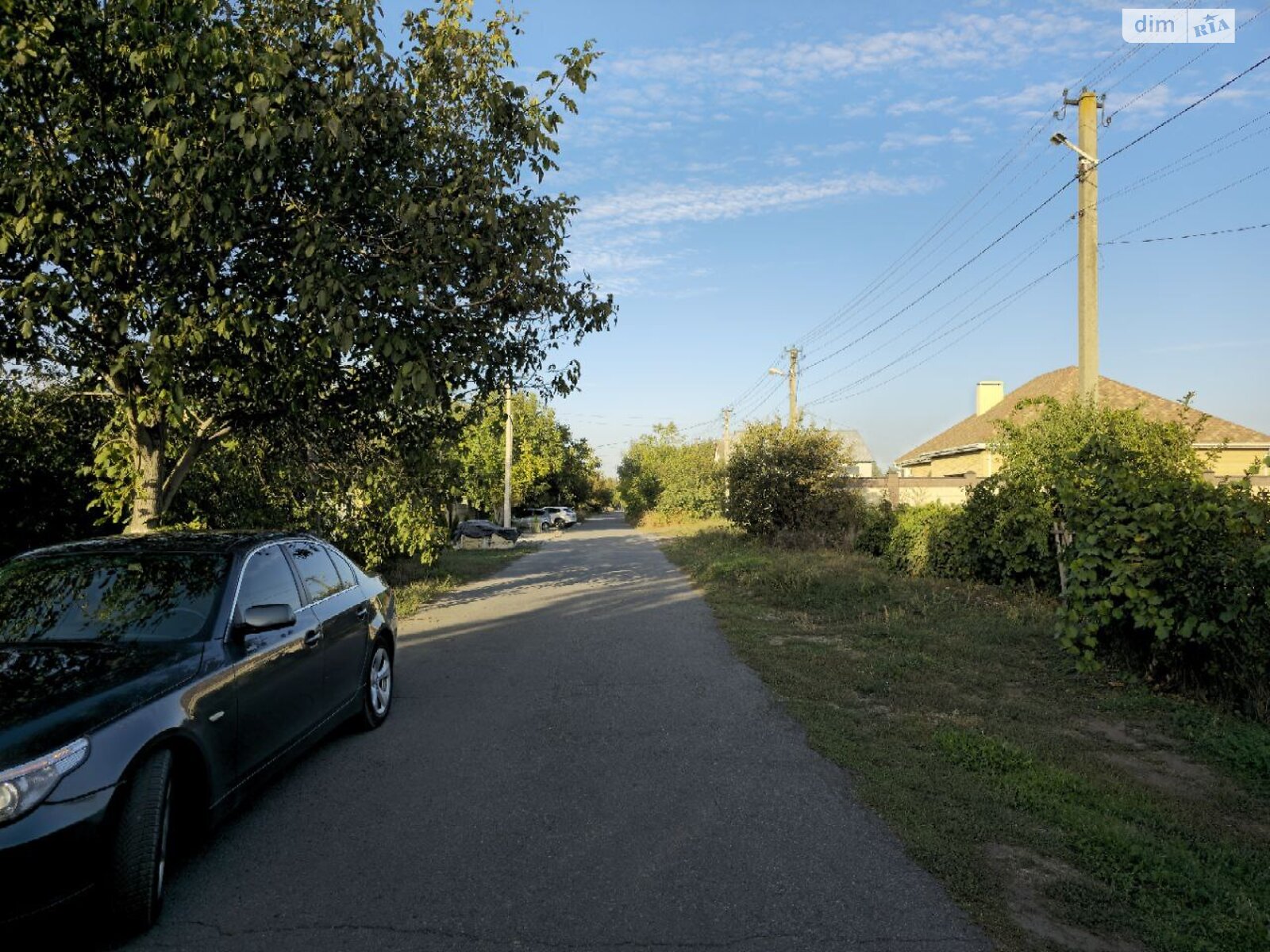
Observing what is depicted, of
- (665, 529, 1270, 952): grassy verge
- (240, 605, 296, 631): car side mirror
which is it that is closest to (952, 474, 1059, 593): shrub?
(665, 529, 1270, 952): grassy verge

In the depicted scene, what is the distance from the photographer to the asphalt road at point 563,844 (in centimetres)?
339

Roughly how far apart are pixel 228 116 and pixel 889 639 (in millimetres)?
8458

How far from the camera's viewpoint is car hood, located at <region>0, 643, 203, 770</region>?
3131 millimetres

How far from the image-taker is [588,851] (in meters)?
4.14

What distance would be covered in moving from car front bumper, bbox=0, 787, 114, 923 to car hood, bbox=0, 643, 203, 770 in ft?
0.73

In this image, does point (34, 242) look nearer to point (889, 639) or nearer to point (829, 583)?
point (889, 639)

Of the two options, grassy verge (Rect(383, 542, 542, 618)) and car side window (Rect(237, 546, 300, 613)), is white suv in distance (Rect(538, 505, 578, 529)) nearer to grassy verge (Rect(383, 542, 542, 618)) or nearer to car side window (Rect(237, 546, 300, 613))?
grassy verge (Rect(383, 542, 542, 618))

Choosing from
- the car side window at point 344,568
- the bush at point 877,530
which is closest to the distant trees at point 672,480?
the bush at point 877,530

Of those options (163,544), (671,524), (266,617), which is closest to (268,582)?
(163,544)

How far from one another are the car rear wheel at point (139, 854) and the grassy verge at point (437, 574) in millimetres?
9932

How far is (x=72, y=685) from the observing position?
11.6 feet

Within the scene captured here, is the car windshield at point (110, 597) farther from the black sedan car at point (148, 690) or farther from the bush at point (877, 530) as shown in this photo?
the bush at point (877, 530)

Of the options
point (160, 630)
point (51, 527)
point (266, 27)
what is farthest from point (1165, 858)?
point (51, 527)

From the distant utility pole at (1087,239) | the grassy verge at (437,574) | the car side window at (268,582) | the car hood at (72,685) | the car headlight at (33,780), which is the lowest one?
the grassy verge at (437,574)
